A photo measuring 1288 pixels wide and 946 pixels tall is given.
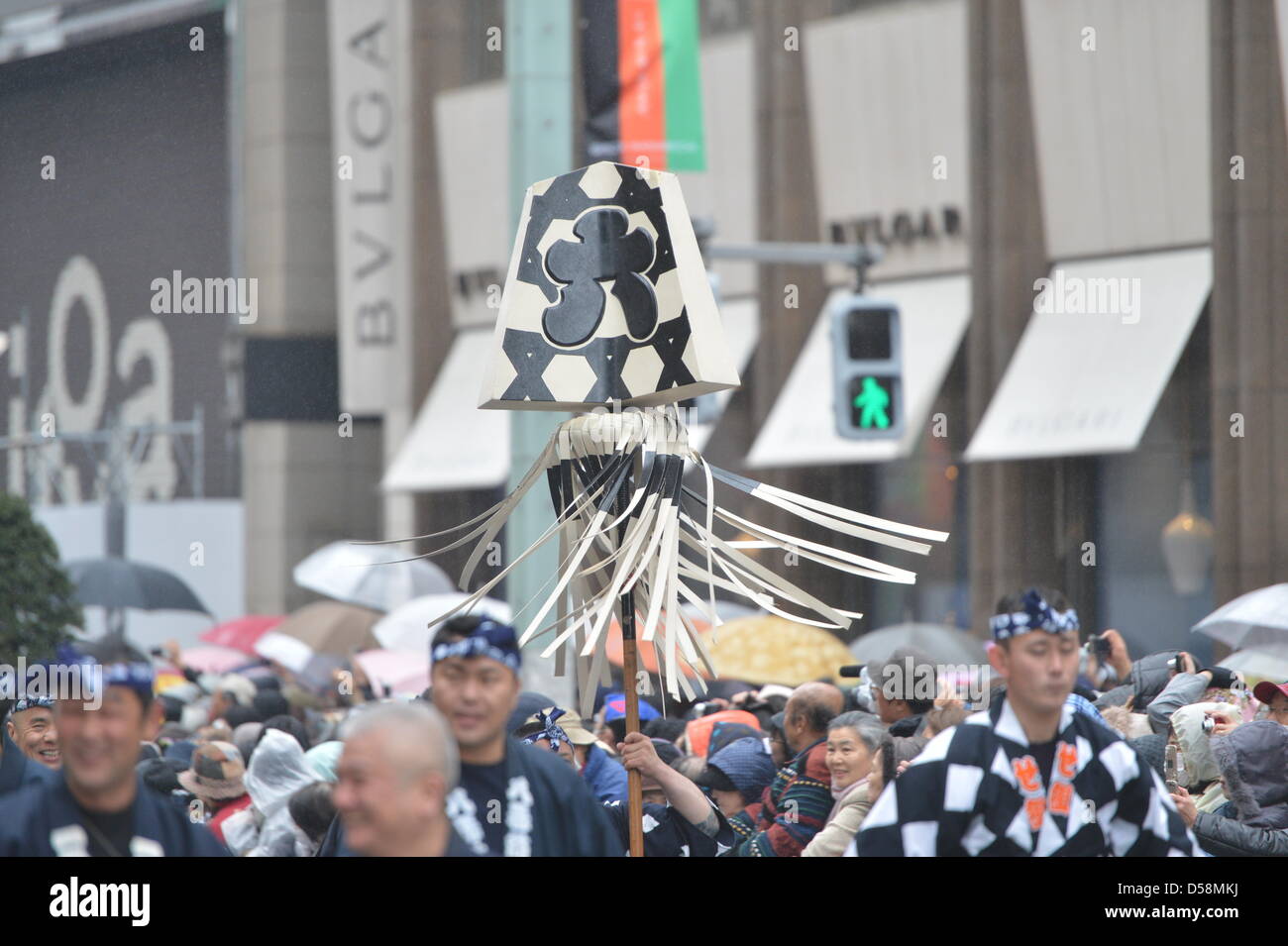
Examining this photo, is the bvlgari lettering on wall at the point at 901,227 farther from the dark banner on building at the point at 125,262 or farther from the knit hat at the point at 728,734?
the knit hat at the point at 728,734

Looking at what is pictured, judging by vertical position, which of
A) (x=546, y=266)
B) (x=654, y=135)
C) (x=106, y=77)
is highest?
A: (x=106, y=77)

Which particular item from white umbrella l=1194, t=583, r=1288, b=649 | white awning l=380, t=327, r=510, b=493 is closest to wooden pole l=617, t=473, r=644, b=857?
white umbrella l=1194, t=583, r=1288, b=649

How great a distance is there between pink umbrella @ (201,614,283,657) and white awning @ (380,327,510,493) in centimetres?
533

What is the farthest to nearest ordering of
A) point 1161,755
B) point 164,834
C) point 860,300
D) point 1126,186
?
point 1126,186, point 860,300, point 1161,755, point 164,834

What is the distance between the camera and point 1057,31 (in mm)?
17938

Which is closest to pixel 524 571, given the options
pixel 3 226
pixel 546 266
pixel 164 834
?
pixel 546 266

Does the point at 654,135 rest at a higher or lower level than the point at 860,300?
higher

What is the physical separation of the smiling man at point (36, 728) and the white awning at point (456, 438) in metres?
16.6

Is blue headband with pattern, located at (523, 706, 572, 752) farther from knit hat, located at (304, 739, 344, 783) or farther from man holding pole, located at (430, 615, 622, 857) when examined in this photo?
man holding pole, located at (430, 615, 622, 857)

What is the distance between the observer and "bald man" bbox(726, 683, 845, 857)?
18.2 ft

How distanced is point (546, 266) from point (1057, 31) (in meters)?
14.3

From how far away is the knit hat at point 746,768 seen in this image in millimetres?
6430

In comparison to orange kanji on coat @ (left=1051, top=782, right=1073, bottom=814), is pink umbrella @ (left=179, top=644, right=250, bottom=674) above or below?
below
